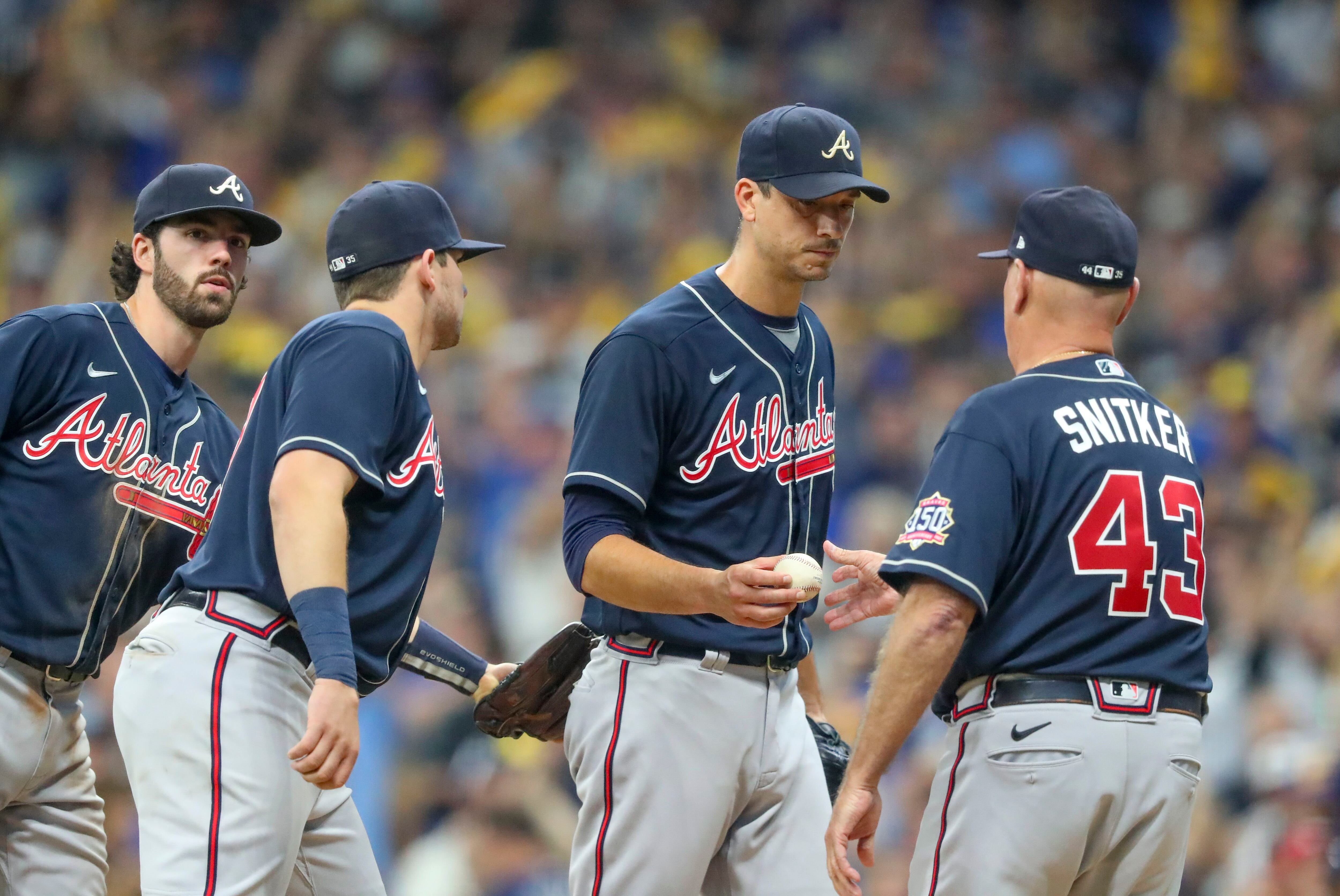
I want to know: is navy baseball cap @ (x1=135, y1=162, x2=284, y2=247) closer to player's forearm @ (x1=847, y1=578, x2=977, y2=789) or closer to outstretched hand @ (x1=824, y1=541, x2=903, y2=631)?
outstretched hand @ (x1=824, y1=541, x2=903, y2=631)

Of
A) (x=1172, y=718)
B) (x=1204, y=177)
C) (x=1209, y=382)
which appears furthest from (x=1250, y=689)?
(x=1204, y=177)

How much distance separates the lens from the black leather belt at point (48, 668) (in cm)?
369

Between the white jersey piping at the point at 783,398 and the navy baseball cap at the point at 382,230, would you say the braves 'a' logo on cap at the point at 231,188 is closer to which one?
the navy baseball cap at the point at 382,230

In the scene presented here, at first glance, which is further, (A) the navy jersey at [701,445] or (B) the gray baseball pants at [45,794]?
(B) the gray baseball pants at [45,794]

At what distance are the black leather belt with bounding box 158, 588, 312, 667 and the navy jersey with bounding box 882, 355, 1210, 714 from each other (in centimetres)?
131

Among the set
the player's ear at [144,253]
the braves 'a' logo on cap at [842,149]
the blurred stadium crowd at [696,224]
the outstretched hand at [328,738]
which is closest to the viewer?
the outstretched hand at [328,738]

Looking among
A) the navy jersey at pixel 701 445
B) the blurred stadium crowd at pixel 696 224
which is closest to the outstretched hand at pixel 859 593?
the navy jersey at pixel 701 445

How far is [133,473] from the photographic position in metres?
3.78

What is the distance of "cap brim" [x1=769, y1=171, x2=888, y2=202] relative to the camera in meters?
3.53

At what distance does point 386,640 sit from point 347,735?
0.43 meters

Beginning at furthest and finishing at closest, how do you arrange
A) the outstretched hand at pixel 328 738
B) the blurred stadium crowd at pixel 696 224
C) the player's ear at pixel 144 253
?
the blurred stadium crowd at pixel 696 224, the player's ear at pixel 144 253, the outstretched hand at pixel 328 738

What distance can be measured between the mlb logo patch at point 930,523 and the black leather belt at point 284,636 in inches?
52.4

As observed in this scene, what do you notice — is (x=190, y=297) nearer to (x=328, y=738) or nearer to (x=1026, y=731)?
(x=328, y=738)

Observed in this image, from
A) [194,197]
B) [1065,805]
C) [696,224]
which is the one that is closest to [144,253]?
[194,197]
